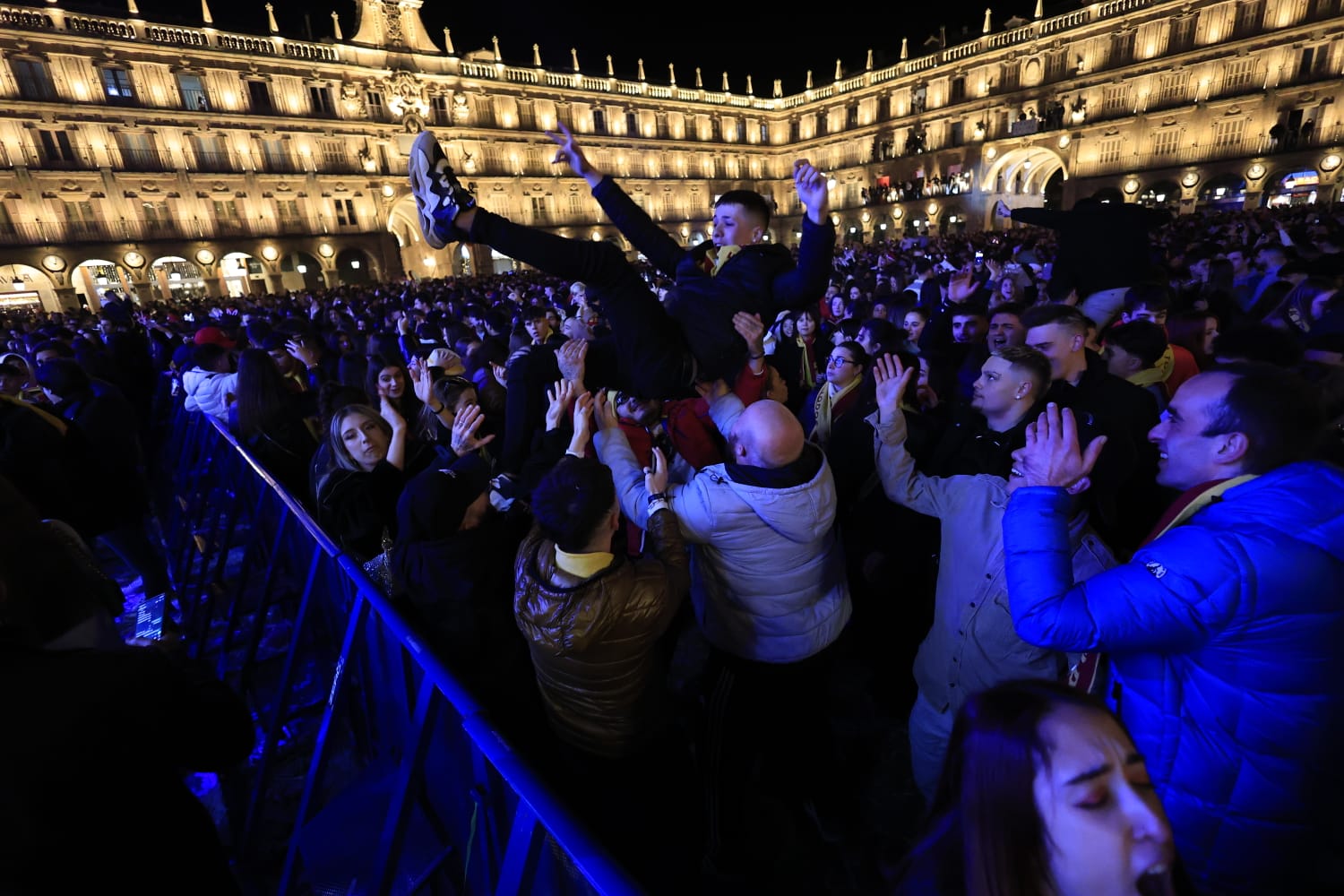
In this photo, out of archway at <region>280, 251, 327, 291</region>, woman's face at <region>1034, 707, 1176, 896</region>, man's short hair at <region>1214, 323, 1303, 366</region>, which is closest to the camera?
woman's face at <region>1034, 707, 1176, 896</region>

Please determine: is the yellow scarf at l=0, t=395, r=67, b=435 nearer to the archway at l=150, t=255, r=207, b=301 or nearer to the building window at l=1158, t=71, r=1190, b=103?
the archway at l=150, t=255, r=207, b=301

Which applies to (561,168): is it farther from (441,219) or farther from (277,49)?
(441,219)

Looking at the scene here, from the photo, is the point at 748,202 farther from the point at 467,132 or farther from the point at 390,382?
the point at 467,132

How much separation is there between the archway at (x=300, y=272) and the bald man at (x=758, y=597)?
1453 inches

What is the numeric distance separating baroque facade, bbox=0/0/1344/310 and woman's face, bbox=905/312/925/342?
34208 mm

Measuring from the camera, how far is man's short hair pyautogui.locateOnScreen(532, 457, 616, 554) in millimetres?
1812

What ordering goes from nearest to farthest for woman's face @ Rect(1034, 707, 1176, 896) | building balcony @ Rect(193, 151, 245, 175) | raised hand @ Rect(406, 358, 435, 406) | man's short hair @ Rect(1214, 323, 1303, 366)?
woman's face @ Rect(1034, 707, 1176, 896) → man's short hair @ Rect(1214, 323, 1303, 366) → raised hand @ Rect(406, 358, 435, 406) → building balcony @ Rect(193, 151, 245, 175)

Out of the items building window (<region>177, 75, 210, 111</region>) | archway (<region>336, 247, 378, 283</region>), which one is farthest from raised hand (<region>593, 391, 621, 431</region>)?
building window (<region>177, 75, 210, 111</region>)

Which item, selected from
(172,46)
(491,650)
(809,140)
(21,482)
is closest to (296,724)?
(491,650)

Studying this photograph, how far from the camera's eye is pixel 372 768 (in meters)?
2.44

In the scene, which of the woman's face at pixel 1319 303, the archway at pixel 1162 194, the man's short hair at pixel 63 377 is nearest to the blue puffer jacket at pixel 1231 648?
the woman's face at pixel 1319 303

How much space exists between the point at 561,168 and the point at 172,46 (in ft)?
69.4

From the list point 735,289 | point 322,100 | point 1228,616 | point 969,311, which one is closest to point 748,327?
point 735,289

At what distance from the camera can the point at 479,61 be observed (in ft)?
125
